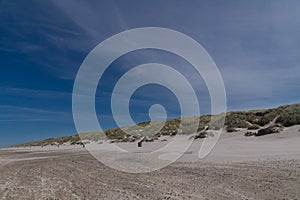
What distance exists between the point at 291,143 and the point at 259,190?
941cm

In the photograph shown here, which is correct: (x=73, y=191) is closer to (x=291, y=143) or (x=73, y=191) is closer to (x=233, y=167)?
(x=233, y=167)

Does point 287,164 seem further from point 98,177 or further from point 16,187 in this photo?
point 16,187

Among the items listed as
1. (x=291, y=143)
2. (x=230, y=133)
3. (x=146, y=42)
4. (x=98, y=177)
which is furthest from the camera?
(x=230, y=133)

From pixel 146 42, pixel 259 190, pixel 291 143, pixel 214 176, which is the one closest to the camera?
pixel 259 190

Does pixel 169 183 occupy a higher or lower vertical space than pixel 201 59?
lower

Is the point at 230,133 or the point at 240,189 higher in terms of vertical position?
the point at 230,133

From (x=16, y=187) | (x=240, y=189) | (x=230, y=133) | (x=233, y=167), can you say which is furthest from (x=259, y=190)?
(x=230, y=133)

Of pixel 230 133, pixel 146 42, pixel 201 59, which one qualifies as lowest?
pixel 230 133

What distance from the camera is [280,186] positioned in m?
6.66

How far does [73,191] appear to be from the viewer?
25.3ft

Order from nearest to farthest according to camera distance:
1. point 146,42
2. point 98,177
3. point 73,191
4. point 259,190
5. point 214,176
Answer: point 259,190, point 73,191, point 214,176, point 98,177, point 146,42

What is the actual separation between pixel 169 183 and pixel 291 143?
9.76 m

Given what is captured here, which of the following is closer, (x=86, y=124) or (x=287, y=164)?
(x=287, y=164)

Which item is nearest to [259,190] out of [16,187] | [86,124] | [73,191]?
[73,191]
